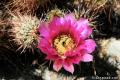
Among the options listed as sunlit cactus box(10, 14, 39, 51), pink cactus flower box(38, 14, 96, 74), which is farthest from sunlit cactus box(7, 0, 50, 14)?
pink cactus flower box(38, 14, 96, 74)

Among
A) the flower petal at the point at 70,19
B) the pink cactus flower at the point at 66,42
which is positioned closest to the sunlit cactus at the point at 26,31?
the pink cactus flower at the point at 66,42

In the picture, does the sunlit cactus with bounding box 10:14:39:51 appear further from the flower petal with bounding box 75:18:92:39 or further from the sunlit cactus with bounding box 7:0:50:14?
the flower petal with bounding box 75:18:92:39

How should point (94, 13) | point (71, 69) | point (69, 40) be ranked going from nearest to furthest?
A: point (71, 69)
point (69, 40)
point (94, 13)

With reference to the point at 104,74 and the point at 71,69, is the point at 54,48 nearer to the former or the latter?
the point at 71,69

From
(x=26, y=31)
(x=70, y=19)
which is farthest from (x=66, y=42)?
(x=26, y=31)

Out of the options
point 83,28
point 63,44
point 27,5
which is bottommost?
point 63,44

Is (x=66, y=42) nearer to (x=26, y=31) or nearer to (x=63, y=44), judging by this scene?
(x=63, y=44)

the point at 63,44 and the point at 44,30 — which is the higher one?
the point at 44,30

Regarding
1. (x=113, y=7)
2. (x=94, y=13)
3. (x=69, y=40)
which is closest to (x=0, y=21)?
(x=69, y=40)
